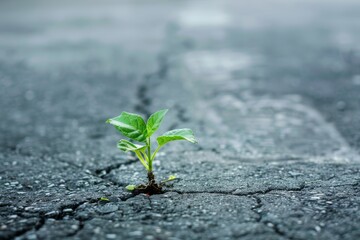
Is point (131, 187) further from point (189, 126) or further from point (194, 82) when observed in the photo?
point (194, 82)

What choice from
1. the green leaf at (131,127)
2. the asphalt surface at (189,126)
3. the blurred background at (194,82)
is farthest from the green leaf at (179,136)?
the blurred background at (194,82)

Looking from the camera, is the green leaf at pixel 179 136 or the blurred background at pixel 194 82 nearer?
the green leaf at pixel 179 136

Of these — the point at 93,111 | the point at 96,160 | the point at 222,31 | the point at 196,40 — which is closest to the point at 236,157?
the point at 96,160

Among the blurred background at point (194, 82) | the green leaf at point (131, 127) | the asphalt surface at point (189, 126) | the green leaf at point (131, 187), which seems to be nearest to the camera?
the asphalt surface at point (189, 126)

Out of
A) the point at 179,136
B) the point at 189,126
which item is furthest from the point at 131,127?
the point at 189,126

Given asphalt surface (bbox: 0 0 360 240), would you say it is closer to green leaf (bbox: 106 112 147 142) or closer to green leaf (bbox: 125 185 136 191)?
green leaf (bbox: 125 185 136 191)

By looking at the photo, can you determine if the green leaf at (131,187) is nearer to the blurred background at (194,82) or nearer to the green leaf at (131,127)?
the green leaf at (131,127)
